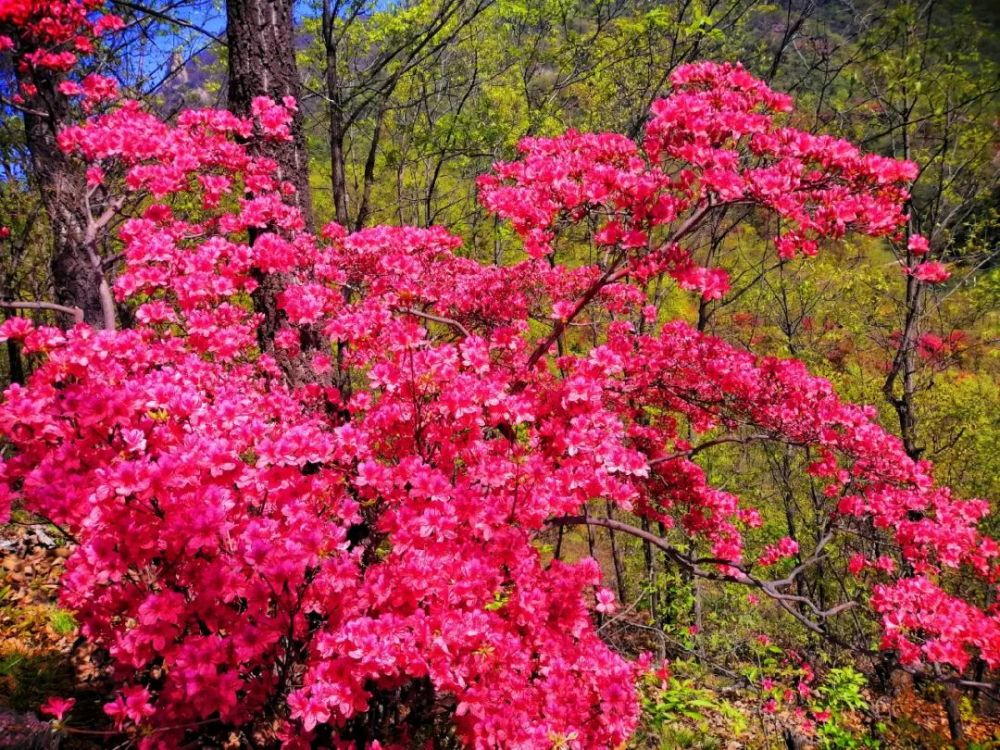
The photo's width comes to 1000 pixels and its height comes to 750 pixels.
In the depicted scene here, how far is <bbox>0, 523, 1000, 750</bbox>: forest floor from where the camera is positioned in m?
3.88

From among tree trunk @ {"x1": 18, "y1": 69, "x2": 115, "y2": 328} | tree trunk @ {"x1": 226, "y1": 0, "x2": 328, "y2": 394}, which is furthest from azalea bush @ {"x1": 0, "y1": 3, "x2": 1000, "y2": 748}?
tree trunk @ {"x1": 18, "y1": 69, "x2": 115, "y2": 328}

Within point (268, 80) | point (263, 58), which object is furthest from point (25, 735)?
point (263, 58)

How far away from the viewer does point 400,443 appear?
3375 millimetres

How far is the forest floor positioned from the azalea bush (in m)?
0.62

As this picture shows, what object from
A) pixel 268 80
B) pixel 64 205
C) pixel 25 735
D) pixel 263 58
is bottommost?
pixel 25 735

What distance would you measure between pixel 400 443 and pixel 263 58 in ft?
11.4

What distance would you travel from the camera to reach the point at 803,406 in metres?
4.69

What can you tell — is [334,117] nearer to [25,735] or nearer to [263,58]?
[263,58]

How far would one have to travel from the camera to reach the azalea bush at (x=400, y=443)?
2287 millimetres

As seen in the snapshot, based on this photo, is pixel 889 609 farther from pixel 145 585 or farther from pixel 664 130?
pixel 145 585

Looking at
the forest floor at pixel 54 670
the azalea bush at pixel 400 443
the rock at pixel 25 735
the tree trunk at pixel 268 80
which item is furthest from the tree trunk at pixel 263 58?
the rock at pixel 25 735

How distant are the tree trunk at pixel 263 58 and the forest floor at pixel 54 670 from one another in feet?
11.3

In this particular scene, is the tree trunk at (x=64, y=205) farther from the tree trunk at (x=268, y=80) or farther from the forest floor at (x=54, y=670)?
the forest floor at (x=54, y=670)

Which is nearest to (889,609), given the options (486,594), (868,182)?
(868,182)
